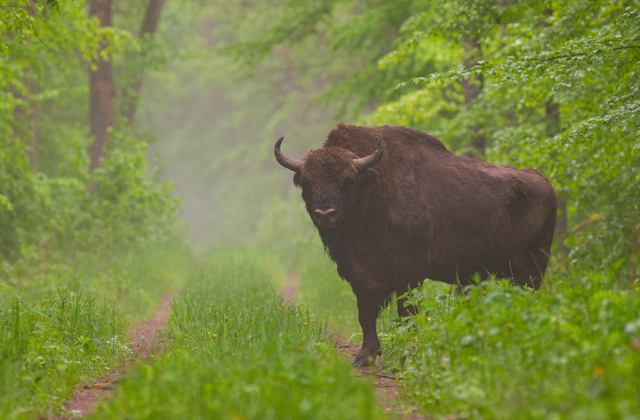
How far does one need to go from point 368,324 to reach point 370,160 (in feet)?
5.79

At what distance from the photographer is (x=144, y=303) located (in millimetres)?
9898

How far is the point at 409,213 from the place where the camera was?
6262 millimetres

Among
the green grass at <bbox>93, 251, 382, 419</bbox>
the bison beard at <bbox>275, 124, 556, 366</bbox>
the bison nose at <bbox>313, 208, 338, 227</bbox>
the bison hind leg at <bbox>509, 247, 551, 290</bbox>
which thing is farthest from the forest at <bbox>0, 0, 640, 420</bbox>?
the bison nose at <bbox>313, 208, 338, 227</bbox>

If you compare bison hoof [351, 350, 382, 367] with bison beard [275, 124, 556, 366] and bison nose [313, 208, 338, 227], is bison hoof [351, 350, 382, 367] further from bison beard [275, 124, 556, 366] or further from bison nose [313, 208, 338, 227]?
bison nose [313, 208, 338, 227]

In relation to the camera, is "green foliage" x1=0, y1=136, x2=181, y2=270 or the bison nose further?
"green foliage" x1=0, y1=136, x2=181, y2=270

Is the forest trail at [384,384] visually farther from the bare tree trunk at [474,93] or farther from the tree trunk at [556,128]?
the bare tree trunk at [474,93]

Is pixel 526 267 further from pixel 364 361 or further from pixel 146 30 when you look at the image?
pixel 146 30

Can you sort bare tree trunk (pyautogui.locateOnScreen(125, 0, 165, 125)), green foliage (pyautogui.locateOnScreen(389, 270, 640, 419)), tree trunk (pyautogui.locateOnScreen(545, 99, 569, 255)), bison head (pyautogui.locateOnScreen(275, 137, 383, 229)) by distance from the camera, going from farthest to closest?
1. bare tree trunk (pyautogui.locateOnScreen(125, 0, 165, 125))
2. tree trunk (pyautogui.locateOnScreen(545, 99, 569, 255))
3. bison head (pyautogui.locateOnScreen(275, 137, 383, 229))
4. green foliage (pyautogui.locateOnScreen(389, 270, 640, 419))

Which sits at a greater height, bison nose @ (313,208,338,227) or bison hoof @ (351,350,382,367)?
bison nose @ (313,208,338,227)

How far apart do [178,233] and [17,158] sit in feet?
27.9

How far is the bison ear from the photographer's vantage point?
20.1 ft

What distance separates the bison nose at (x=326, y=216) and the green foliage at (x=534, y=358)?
167 centimetres

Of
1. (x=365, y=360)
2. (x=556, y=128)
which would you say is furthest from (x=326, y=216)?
(x=556, y=128)

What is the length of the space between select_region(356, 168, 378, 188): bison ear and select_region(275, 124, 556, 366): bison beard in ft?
0.04
